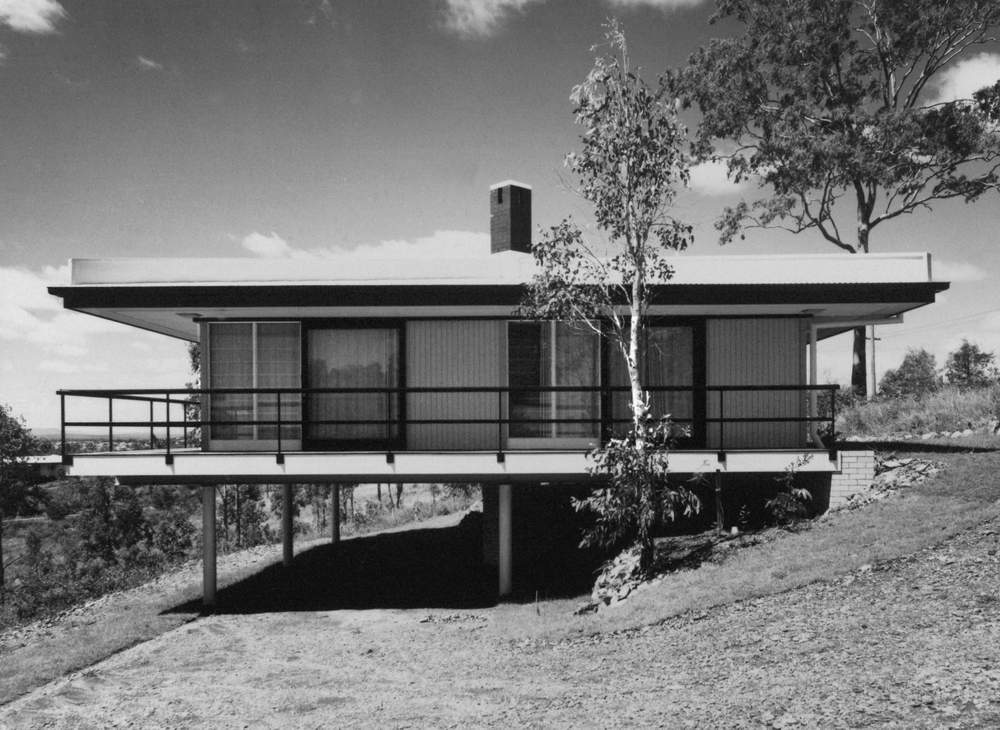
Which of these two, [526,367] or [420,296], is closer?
[420,296]

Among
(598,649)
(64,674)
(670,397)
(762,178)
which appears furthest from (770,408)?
(762,178)

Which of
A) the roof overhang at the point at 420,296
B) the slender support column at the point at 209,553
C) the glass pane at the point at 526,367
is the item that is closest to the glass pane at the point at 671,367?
the roof overhang at the point at 420,296

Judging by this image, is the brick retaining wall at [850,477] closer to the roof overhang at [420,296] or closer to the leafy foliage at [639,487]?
the roof overhang at [420,296]

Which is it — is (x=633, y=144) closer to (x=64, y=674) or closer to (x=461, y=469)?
(x=461, y=469)

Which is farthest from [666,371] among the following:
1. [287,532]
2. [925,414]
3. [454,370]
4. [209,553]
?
[925,414]

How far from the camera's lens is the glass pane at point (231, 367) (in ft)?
41.8

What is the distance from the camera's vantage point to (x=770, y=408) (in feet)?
42.0

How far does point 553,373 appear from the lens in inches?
496

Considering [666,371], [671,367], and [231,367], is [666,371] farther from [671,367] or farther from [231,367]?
[231,367]

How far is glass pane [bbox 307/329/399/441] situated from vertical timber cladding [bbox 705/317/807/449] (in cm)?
580

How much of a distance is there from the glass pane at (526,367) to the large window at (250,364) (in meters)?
3.87

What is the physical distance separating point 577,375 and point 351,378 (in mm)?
4107

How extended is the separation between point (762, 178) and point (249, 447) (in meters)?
23.8

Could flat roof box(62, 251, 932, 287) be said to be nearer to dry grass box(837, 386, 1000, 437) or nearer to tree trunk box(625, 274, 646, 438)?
tree trunk box(625, 274, 646, 438)
